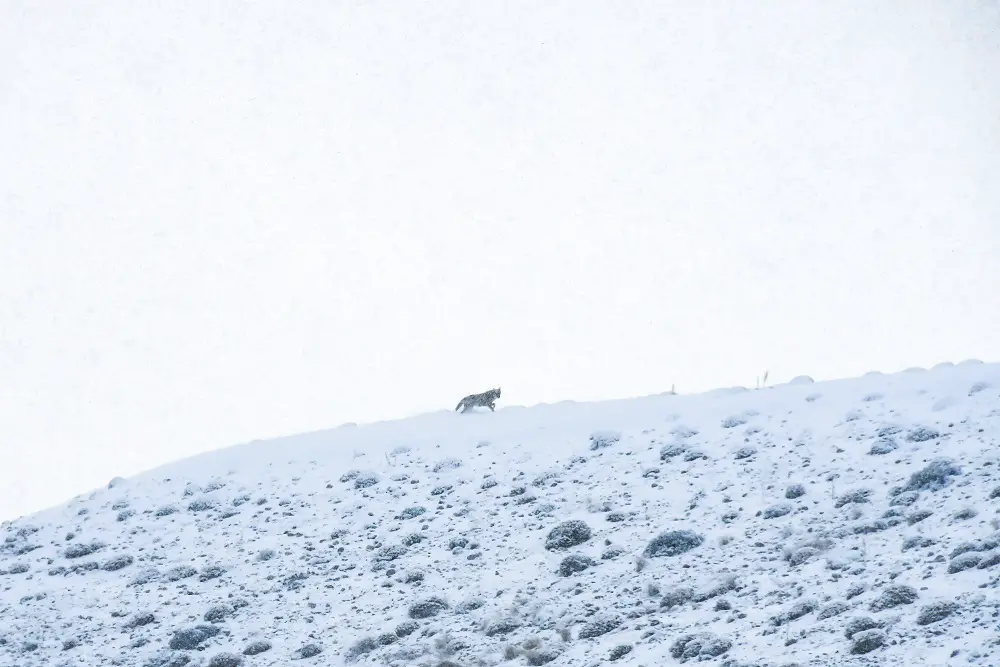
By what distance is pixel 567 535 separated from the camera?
14.1 meters

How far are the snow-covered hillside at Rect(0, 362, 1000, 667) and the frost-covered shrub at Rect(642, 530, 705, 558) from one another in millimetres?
37

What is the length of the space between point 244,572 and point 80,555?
3.82 meters

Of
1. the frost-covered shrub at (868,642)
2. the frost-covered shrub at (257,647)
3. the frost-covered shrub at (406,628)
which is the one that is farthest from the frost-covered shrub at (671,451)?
the frost-covered shrub at (868,642)

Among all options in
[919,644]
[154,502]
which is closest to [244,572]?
[154,502]

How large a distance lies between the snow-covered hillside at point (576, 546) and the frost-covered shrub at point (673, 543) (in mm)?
37

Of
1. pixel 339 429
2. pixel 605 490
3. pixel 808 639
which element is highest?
pixel 339 429

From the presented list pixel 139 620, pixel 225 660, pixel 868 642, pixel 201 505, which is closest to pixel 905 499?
pixel 868 642

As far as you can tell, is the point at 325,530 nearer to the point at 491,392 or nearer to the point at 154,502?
the point at 154,502

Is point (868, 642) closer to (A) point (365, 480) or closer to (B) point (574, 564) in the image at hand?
(B) point (574, 564)

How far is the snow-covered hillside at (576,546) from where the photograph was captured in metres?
10.2

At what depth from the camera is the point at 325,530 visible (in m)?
16.7

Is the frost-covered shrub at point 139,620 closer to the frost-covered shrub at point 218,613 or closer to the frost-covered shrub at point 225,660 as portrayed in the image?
the frost-covered shrub at point 218,613

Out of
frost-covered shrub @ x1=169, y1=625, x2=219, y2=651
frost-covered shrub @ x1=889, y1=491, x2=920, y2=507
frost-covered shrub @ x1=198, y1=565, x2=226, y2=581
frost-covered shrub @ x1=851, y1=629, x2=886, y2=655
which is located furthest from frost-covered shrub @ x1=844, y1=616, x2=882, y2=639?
frost-covered shrub @ x1=198, y1=565, x2=226, y2=581

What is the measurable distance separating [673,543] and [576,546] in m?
1.52
